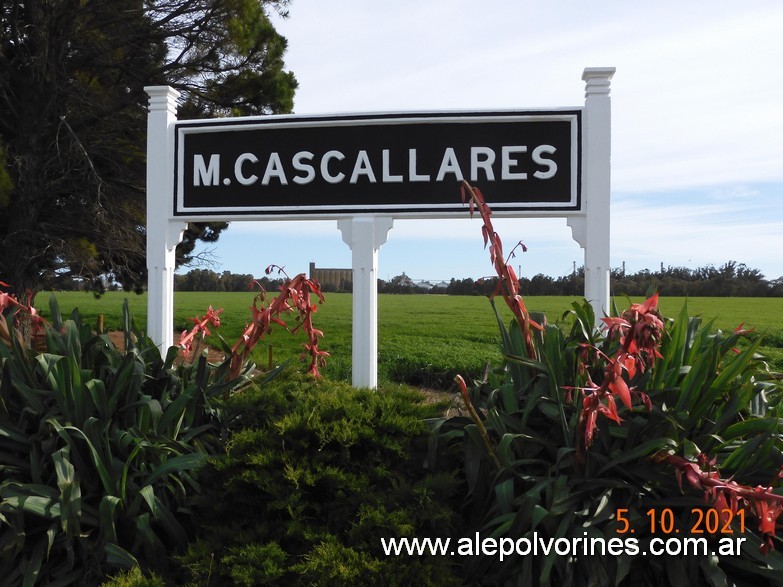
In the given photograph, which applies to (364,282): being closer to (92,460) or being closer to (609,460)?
(92,460)

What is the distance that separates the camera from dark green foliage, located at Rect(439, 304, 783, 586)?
2.36 meters

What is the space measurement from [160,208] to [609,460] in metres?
3.82

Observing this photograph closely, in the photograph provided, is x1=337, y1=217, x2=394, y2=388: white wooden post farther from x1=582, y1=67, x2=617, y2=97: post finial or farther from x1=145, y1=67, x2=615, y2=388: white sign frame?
x1=582, y1=67, x2=617, y2=97: post finial

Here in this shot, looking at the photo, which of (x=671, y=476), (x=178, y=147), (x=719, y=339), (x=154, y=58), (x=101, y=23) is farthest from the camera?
(x=154, y=58)

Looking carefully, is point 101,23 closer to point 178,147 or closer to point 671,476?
point 178,147

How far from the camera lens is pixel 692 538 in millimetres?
2383

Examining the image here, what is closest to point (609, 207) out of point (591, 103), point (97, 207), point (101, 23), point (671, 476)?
point (591, 103)

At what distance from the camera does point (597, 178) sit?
4.58 metres

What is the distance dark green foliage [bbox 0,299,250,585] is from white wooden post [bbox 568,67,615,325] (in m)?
2.71

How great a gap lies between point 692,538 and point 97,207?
1033 centimetres

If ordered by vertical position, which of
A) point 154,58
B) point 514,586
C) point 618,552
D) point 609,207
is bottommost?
point 514,586

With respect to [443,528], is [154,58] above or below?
above

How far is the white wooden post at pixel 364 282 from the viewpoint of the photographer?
471cm

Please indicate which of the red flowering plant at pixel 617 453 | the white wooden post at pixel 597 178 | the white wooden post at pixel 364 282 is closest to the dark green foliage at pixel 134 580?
the red flowering plant at pixel 617 453
